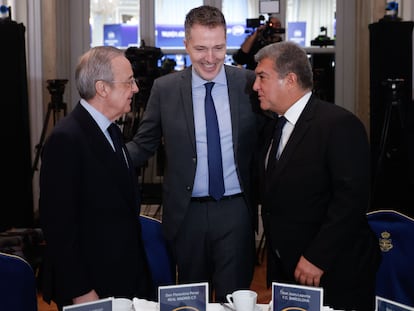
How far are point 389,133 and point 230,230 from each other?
291 centimetres

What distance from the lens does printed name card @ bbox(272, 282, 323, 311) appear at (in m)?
1.60

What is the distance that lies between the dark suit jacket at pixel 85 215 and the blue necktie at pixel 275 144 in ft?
1.75

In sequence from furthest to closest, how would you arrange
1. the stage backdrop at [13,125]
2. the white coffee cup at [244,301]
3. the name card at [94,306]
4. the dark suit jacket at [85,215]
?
the stage backdrop at [13,125] < the dark suit jacket at [85,215] < the white coffee cup at [244,301] < the name card at [94,306]

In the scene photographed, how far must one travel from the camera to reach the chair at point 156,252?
2473 mm

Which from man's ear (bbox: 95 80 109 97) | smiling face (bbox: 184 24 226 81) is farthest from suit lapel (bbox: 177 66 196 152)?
man's ear (bbox: 95 80 109 97)

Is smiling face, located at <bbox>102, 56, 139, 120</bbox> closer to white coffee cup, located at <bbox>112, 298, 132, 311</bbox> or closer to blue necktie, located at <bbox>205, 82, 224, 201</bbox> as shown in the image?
blue necktie, located at <bbox>205, 82, 224, 201</bbox>

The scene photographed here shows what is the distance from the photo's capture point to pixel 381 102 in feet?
16.6

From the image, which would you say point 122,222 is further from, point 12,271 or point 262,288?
point 262,288

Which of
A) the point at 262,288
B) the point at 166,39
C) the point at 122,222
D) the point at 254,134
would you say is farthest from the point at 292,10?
the point at 122,222

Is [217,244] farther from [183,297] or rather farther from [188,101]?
[183,297]

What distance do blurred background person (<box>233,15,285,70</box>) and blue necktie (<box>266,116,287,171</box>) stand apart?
3.03 m

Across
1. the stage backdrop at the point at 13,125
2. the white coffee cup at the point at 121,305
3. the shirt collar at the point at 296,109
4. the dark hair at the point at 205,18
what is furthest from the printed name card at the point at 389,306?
the stage backdrop at the point at 13,125

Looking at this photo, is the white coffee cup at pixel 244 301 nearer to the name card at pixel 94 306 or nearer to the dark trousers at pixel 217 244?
the name card at pixel 94 306

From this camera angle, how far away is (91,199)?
1.99 meters
